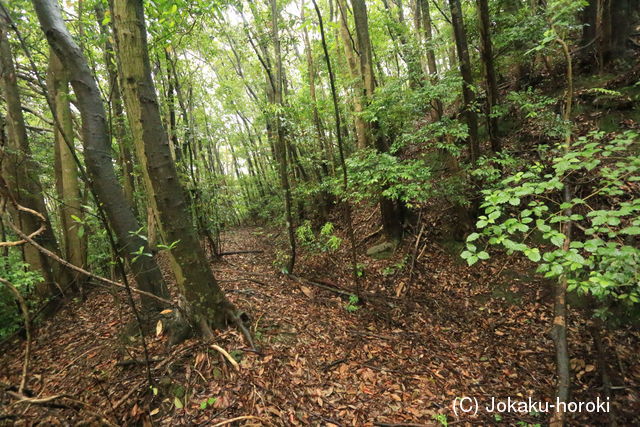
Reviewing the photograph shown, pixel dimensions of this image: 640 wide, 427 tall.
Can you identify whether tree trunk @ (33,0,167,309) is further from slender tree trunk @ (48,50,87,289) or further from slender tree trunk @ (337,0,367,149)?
slender tree trunk @ (337,0,367,149)

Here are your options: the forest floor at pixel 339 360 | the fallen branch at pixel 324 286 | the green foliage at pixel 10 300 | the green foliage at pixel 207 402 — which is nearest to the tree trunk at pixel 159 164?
the forest floor at pixel 339 360

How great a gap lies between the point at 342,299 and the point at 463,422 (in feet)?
9.87

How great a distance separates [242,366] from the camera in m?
3.33

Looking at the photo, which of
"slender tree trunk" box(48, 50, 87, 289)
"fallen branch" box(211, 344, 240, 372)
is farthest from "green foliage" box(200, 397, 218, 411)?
"slender tree trunk" box(48, 50, 87, 289)

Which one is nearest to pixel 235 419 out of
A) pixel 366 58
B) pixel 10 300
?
pixel 10 300

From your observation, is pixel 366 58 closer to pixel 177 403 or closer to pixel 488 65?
pixel 488 65

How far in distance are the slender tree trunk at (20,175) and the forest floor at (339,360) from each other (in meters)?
0.83

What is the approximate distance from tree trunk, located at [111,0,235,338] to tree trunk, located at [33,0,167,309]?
102 centimetres

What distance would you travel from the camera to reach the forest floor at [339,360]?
2.90 metres

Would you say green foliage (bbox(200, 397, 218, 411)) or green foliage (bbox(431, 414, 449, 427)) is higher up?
green foliage (bbox(200, 397, 218, 411))

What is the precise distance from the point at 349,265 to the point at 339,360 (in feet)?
11.1

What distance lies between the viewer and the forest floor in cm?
290

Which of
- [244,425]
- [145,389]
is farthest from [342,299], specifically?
[145,389]

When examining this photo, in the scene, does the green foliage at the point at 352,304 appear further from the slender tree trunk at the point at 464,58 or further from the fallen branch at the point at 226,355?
the slender tree trunk at the point at 464,58
